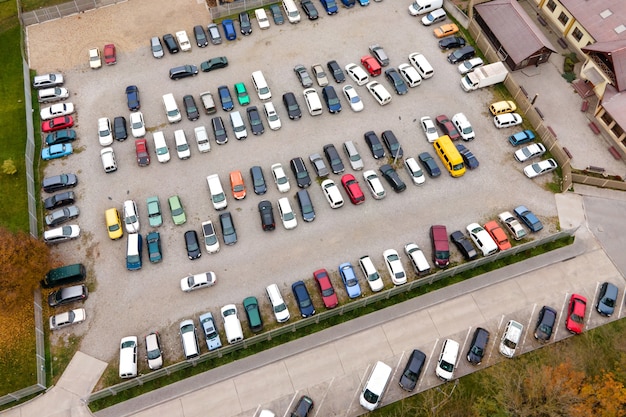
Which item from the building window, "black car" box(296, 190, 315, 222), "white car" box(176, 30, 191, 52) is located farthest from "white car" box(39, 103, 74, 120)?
the building window

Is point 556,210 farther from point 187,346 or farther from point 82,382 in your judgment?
point 82,382

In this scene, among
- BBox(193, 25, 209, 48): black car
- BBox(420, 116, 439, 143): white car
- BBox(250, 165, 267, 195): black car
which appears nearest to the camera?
BBox(250, 165, 267, 195): black car

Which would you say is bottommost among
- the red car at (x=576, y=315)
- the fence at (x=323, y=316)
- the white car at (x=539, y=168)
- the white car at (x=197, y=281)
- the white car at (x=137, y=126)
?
the red car at (x=576, y=315)

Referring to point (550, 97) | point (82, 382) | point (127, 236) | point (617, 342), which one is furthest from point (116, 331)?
point (550, 97)

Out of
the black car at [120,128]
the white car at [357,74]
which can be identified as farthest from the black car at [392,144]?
the black car at [120,128]

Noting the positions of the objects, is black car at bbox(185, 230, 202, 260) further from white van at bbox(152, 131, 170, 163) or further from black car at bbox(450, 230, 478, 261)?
black car at bbox(450, 230, 478, 261)

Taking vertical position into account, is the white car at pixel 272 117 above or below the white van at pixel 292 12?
below

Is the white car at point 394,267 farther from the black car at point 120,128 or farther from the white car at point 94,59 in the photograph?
the white car at point 94,59
